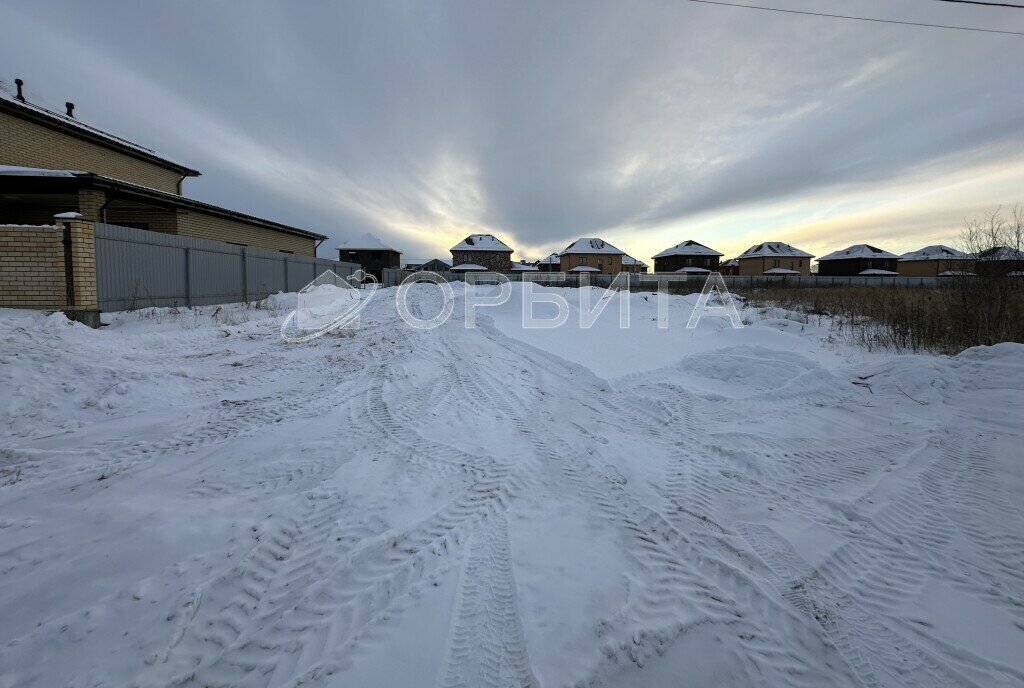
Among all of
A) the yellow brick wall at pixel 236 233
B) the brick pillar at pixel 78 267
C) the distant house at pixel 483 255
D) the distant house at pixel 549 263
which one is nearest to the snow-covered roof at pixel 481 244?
the distant house at pixel 483 255

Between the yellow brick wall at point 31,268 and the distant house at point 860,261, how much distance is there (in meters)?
85.4

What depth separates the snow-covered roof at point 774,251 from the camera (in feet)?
220

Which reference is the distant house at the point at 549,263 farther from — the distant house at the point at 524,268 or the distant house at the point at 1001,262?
the distant house at the point at 1001,262

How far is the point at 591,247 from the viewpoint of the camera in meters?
63.3

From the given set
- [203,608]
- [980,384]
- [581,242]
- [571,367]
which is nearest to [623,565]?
[203,608]

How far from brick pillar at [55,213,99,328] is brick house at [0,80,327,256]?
18.7 feet

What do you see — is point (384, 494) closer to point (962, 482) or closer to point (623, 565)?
point (623, 565)

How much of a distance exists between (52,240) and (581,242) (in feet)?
200

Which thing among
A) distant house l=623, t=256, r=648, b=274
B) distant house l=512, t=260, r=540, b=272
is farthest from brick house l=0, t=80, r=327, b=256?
distant house l=623, t=256, r=648, b=274

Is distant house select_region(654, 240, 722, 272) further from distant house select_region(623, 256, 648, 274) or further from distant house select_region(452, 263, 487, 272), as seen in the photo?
distant house select_region(452, 263, 487, 272)

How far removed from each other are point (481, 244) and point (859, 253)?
63318 mm

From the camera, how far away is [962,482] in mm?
3891

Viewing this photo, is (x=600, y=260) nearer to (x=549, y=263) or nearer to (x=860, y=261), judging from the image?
(x=549, y=263)

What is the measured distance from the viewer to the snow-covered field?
6.53 ft
